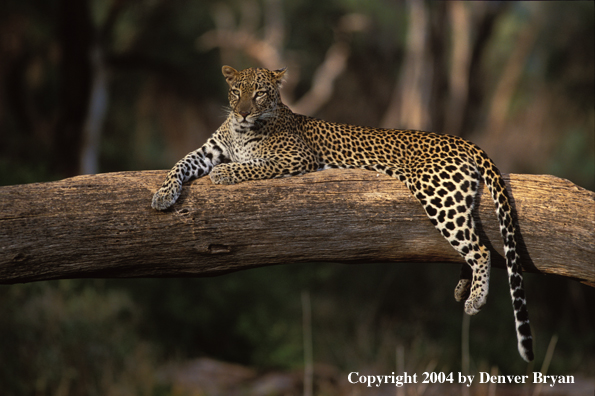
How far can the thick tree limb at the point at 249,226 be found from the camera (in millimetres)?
4883

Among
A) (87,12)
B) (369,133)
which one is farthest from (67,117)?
(369,133)

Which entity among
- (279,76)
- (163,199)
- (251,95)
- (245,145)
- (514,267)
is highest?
(279,76)

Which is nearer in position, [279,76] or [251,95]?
[251,95]

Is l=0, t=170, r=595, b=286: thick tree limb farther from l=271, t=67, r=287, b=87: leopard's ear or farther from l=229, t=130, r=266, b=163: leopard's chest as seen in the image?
l=271, t=67, r=287, b=87: leopard's ear

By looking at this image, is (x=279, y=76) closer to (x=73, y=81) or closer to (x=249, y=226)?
(x=249, y=226)

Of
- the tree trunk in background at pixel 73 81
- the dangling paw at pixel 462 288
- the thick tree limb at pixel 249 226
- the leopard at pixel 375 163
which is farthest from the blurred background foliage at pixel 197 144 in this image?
the thick tree limb at pixel 249 226

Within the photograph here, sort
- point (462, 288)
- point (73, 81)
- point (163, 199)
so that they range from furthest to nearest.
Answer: point (73, 81), point (462, 288), point (163, 199)

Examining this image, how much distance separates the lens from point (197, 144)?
85.9 feet

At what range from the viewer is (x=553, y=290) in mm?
16453

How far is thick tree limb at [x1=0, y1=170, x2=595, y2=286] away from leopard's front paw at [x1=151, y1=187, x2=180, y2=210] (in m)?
0.08

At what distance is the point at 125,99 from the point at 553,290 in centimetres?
1797

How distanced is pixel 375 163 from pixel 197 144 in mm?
20739

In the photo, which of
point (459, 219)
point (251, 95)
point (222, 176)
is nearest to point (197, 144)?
point (251, 95)

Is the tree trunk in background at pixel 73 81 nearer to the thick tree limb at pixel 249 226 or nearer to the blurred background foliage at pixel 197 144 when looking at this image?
the blurred background foliage at pixel 197 144
